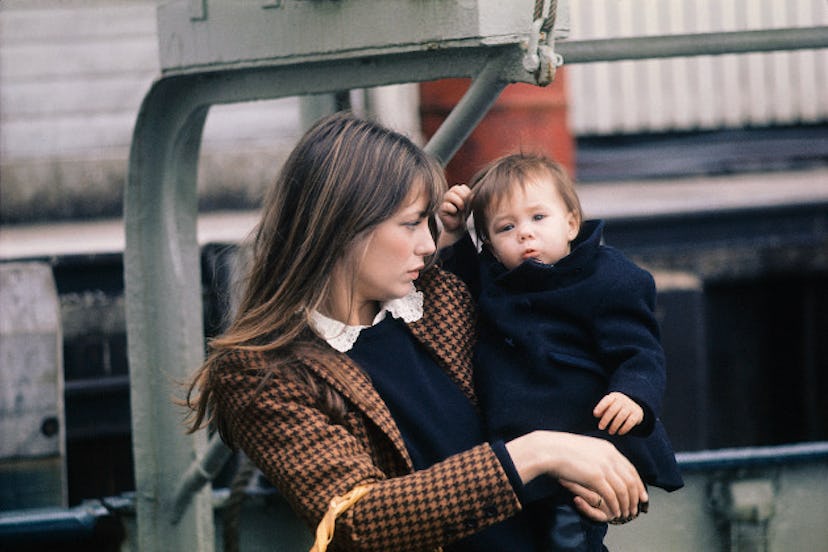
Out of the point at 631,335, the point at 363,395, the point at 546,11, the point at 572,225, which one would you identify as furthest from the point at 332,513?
the point at 546,11

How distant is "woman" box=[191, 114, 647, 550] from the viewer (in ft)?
5.50

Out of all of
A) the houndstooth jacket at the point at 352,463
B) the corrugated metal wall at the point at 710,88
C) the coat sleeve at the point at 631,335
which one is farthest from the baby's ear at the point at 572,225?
the corrugated metal wall at the point at 710,88

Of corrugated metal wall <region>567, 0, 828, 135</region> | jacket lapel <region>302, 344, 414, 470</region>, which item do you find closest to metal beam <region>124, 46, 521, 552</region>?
jacket lapel <region>302, 344, 414, 470</region>

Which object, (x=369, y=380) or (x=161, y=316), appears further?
(x=161, y=316)

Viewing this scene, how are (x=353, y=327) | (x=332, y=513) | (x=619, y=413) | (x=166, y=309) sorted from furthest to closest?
(x=166, y=309)
(x=353, y=327)
(x=619, y=413)
(x=332, y=513)

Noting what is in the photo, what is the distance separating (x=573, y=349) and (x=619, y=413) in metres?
0.17

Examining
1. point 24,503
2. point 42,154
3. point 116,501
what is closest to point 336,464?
point 116,501

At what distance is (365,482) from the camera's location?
1682 mm

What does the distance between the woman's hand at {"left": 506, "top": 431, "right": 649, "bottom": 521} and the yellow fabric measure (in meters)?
0.22

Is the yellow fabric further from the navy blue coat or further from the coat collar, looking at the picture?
the navy blue coat

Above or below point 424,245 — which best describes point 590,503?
below

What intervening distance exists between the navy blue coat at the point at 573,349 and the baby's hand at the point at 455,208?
0.16m

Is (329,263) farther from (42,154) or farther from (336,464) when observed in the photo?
(42,154)

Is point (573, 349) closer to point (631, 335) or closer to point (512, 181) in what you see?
point (631, 335)
